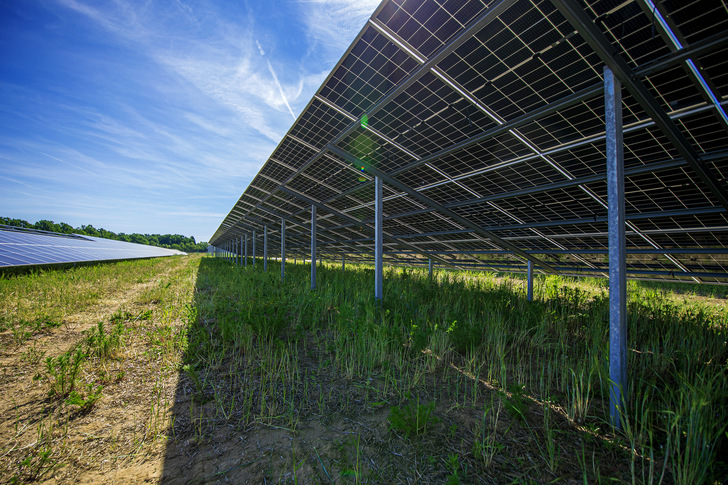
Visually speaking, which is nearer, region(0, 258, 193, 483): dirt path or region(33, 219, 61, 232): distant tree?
region(0, 258, 193, 483): dirt path

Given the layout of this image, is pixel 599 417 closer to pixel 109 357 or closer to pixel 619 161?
pixel 619 161

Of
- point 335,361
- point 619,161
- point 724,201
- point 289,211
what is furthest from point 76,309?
point 724,201

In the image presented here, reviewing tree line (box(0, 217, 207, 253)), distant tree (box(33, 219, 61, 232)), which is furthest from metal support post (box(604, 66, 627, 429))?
tree line (box(0, 217, 207, 253))

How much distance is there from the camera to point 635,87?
13.3ft

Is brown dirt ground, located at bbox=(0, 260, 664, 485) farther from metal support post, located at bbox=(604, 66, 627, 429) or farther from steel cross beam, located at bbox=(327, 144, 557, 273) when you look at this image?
steel cross beam, located at bbox=(327, 144, 557, 273)

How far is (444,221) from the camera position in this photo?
37.5 feet

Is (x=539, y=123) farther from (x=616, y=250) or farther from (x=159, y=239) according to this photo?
(x=159, y=239)

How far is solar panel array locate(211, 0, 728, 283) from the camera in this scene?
3.95 meters

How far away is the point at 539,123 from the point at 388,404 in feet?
20.6

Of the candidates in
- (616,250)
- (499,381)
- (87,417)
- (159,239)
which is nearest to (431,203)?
(616,250)

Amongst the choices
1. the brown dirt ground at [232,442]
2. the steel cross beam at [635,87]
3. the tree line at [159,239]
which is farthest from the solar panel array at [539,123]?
the tree line at [159,239]

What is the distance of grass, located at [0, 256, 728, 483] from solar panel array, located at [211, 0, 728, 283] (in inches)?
116

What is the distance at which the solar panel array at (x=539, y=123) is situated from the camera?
395 cm

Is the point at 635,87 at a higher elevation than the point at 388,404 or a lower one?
higher
